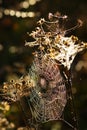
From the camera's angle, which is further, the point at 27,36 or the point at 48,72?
the point at 27,36

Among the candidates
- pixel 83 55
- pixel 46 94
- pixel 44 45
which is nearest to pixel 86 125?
pixel 83 55

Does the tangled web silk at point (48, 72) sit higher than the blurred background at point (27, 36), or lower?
lower

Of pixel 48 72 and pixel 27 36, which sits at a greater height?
pixel 27 36

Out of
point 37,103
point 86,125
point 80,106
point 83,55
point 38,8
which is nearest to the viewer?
point 37,103

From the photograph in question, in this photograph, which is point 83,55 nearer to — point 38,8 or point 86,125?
point 38,8

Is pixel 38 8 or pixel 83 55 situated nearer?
pixel 83 55

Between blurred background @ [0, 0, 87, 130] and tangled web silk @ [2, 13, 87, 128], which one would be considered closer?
tangled web silk @ [2, 13, 87, 128]

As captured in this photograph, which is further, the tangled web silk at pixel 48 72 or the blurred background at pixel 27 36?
the blurred background at pixel 27 36

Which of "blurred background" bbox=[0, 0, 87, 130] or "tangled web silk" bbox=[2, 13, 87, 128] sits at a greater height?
"blurred background" bbox=[0, 0, 87, 130]
